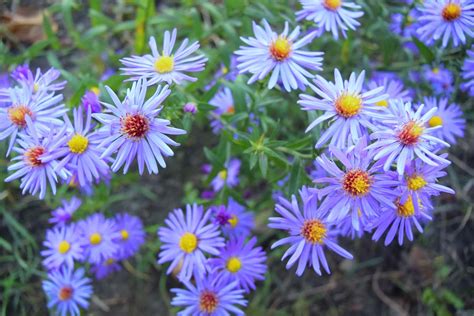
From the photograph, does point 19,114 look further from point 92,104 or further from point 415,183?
point 415,183

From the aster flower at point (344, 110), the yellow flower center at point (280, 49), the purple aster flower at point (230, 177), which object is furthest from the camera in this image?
the purple aster flower at point (230, 177)

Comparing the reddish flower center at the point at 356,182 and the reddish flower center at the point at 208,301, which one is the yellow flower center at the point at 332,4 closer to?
the reddish flower center at the point at 356,182

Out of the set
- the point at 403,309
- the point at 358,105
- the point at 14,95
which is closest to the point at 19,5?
the point at 14,95

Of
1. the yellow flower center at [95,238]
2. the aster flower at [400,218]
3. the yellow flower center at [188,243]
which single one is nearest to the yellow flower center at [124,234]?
the yellow flower center at [95,238]

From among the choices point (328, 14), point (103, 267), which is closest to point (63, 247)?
point (103, 267)

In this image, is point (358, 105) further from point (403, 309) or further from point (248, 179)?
point (403, 309)

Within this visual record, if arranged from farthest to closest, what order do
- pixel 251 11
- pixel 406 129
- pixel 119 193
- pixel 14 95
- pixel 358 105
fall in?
pixel 119 193 → pixel 251 11 → pixel 14 95 → pixel 358 105 → pixel 406 129
